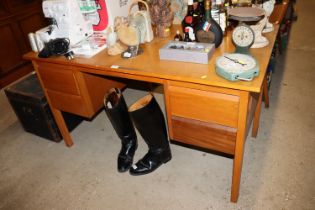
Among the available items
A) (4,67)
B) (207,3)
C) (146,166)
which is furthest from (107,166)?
(4,67)

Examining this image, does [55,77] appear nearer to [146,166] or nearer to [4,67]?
[146,166]

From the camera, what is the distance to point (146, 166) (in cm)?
169

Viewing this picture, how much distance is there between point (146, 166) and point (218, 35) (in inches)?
35.4

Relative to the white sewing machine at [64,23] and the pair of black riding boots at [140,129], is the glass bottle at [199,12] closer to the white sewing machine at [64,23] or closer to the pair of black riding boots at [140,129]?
the pair of black riding boots at [140,129]

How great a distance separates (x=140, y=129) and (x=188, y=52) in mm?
576

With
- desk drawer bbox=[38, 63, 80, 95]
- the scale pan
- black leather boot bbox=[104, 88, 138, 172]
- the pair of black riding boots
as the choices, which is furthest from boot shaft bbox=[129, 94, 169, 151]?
the scale pan

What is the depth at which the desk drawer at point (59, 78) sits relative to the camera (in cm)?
151

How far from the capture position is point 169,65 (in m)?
1.26

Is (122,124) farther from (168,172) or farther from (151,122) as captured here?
(168,172)

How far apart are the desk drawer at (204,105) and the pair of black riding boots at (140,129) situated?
256 millimetres

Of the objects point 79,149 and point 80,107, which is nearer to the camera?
point 80,107

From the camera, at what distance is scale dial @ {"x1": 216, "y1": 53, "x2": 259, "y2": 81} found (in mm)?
1053

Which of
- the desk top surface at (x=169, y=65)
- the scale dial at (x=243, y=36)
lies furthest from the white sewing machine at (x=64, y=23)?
the scale dial at (x=243, y=36)

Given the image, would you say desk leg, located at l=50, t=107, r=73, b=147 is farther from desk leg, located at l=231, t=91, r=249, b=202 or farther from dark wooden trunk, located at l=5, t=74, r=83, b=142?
desk leg, located at l=231, t=91, r=249, b=202
